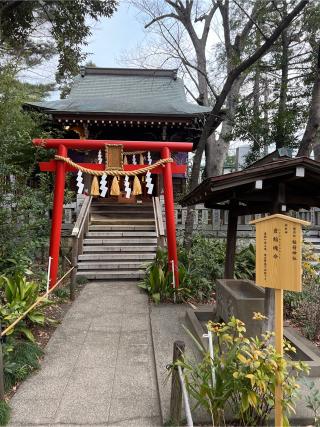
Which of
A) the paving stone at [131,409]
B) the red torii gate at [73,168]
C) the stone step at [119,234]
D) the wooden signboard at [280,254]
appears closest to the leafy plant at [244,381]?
the wooden signboard at [280,254]

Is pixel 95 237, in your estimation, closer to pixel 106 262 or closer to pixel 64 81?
pixel 106 262

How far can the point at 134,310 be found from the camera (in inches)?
258

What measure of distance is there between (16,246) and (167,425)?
170 inches

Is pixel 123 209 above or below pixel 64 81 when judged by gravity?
below

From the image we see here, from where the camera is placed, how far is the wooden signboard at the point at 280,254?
271cm

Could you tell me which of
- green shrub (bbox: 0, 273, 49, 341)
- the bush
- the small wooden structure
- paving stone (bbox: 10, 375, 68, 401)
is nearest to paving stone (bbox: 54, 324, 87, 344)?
green shrub (bbox: 0, 273, 49, 341)

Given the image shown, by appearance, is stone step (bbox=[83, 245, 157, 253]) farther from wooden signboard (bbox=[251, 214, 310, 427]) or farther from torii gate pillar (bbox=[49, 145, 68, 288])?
wooden signboard (bbox=[251, 214, 310, 427])

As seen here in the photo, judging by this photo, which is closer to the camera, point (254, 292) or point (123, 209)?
point (254, 292)

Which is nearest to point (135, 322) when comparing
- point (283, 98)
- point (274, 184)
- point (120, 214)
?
point (274, 184)

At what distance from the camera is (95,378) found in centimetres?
388

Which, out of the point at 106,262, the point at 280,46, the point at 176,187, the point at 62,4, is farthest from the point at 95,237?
the point at 280,46

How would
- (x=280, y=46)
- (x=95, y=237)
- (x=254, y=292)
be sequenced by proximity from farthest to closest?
(x=280, y=46) → (x=95, y=237) → (x=254, y=292)

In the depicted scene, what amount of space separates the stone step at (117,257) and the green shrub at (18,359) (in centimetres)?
489

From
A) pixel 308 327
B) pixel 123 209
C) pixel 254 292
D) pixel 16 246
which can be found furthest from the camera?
pixel 123 209
